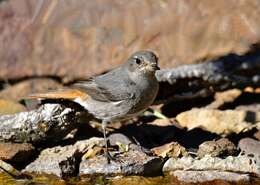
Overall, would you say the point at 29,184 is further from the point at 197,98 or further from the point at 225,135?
the point at 197,98

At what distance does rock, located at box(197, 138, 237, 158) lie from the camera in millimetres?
6285

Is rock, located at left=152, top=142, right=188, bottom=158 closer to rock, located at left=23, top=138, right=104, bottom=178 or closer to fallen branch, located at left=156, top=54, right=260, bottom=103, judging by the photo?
rock, located at left=23, top=138, right=104, bottom=178

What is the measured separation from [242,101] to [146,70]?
73.0 inches

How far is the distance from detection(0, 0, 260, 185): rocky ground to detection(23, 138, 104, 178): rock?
0.03ft

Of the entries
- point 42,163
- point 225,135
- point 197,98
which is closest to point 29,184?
point 42,163

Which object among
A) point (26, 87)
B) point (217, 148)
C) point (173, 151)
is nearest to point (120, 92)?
point (173, 151)

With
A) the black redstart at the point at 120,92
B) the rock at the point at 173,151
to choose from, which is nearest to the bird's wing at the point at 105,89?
the black redstart at the point at 120,92

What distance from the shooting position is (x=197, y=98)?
809 centimetres

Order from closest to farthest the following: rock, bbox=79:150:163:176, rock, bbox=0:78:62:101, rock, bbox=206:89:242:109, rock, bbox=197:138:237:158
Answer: rock, bbox=79:150:163:176
rock, bbox=197:138:237:158
rock, bbox=206:89:242:109
rock, bbox=0:78:62:101

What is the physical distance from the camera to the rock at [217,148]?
6285 millimetres

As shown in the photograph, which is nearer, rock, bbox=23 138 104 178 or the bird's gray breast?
rock, bbox=23 138 104 178

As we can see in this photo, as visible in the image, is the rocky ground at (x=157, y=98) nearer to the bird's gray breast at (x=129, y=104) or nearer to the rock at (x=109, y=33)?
the rock at (x=109, y=33)

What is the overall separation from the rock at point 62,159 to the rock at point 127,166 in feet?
0.35

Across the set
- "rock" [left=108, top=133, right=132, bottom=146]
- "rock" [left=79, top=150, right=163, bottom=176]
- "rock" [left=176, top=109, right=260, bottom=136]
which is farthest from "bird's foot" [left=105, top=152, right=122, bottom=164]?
"rock" [left=176, top=109, right=260, bottom=136]
